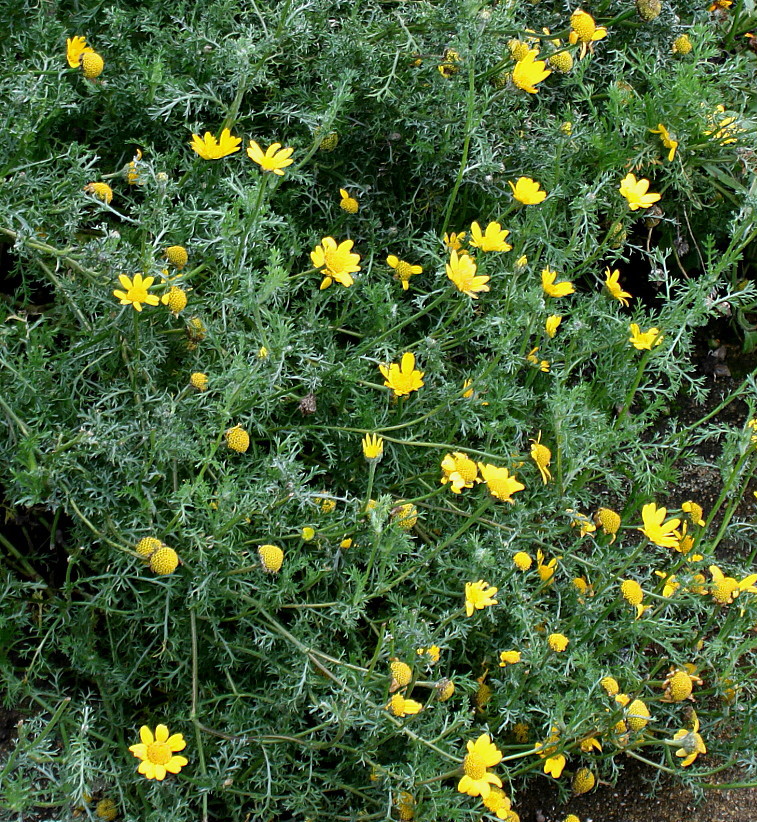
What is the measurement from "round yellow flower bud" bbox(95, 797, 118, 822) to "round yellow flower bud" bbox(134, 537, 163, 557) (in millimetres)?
562

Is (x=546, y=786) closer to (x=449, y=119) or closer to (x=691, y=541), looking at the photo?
(x=691, y=541)

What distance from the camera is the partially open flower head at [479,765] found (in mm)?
1930

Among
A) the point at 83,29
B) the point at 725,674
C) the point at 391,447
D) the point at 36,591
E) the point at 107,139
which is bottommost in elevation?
the point at 725,674

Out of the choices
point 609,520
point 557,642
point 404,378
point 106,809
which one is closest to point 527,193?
point 404,378

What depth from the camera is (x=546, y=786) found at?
2.48 m

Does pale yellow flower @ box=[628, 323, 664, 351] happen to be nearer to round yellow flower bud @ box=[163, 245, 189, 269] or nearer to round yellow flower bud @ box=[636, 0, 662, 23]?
round yellow flower bud @ box=[636, 0, 662, 23]

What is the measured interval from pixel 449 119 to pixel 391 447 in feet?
3.08

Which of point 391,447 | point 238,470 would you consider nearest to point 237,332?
point 238,470

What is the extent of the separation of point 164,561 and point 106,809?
0.58 m

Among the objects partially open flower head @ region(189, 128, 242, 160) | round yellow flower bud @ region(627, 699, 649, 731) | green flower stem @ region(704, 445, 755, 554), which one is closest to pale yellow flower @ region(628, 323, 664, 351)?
green flower stem @ region(704, 445, 755, 554)

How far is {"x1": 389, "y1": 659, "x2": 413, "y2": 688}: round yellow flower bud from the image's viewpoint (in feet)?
6.41

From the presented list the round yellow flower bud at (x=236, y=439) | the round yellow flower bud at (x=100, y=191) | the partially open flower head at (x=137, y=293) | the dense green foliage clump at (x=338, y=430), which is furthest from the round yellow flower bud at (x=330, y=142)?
the round yellow flower bud at (x=236, y=439)

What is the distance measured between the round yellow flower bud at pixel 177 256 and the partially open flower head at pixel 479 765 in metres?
1.26

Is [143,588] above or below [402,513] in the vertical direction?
below
